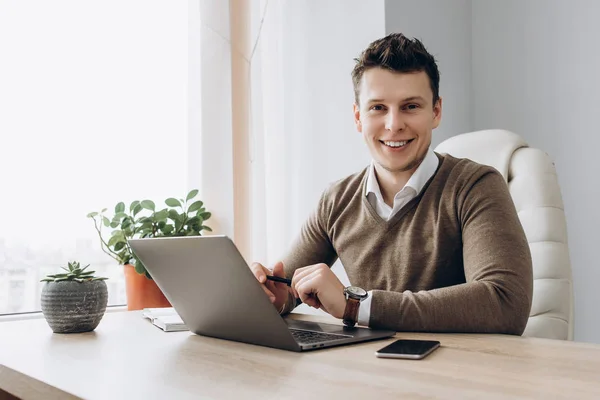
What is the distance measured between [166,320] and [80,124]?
114cm

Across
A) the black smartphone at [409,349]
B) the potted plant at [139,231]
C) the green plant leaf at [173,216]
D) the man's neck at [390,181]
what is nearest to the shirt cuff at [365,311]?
the black smartphone at [409,349]

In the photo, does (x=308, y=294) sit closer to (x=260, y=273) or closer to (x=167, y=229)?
(x=260, y=273)

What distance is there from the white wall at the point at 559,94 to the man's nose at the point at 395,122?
91 centimetres

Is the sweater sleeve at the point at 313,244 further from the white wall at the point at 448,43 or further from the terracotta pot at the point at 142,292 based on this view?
the white wall at the point at 448,43

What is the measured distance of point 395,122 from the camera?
4.38 ft

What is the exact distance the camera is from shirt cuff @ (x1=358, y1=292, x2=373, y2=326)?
0.99 m

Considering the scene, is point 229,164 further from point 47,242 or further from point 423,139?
point 423,139

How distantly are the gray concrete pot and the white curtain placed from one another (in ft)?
3.71

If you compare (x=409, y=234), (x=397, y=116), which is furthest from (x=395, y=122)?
(x=409, y=234)

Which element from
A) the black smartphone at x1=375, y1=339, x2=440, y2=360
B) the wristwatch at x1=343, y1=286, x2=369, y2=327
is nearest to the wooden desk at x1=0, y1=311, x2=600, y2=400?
the black smartphone at x1=375, y1=339, x2=440, y2=360

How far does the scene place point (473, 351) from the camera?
0.80 m

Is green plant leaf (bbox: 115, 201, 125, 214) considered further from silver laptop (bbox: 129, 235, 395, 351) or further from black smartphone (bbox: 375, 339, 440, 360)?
black smartphone (bbox: 375, 339, 440, 360)

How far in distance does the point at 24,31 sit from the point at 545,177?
5.39 feet

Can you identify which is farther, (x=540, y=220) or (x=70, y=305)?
(x=540, y=220)
